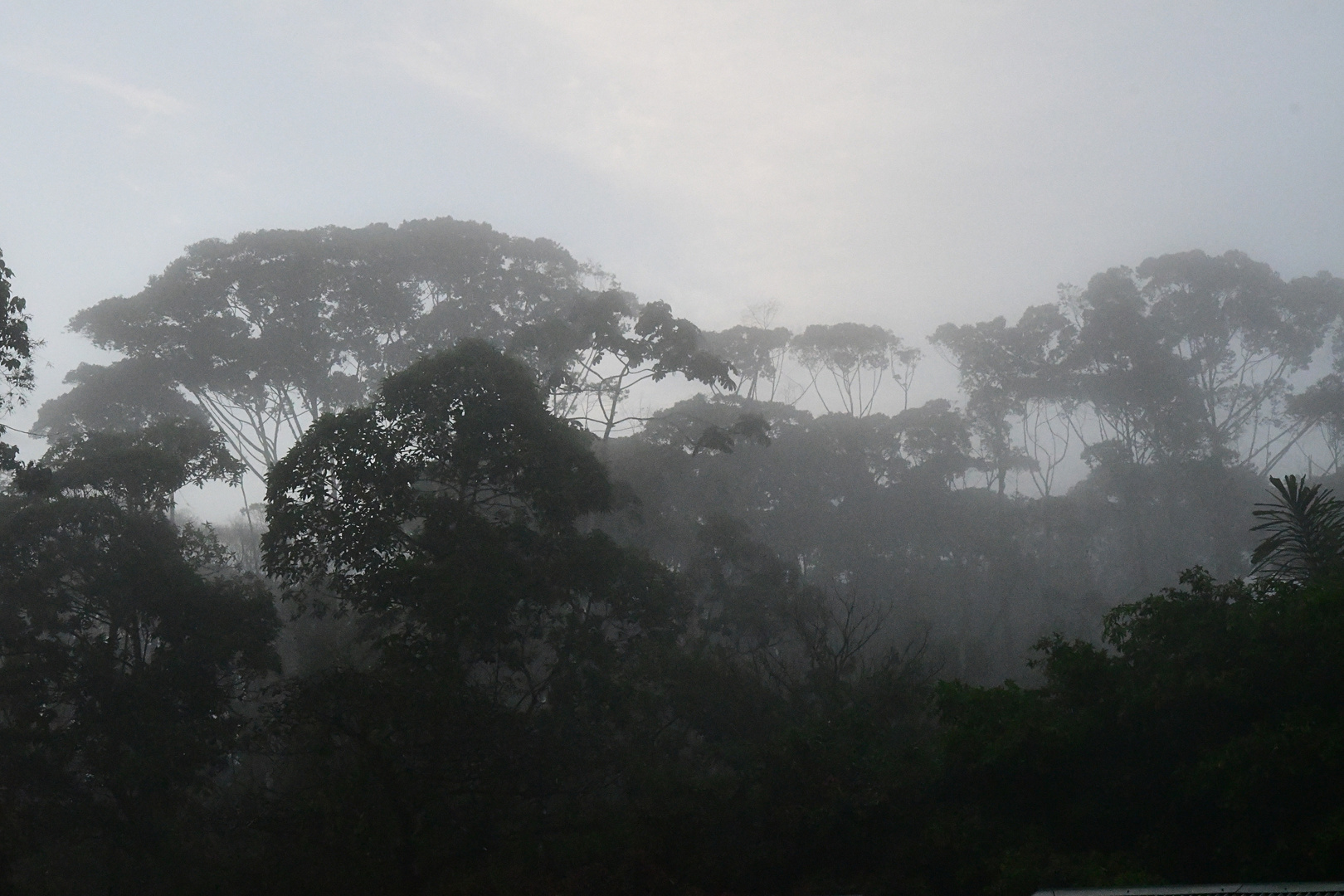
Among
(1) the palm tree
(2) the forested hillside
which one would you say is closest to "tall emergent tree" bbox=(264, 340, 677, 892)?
Answer: (2) the forested hillside

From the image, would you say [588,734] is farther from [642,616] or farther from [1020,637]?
[1020,637]

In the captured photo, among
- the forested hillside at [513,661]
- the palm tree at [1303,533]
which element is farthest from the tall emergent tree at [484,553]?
the palm tree at [1303,533]

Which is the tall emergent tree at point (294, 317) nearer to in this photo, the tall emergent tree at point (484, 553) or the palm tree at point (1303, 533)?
the tall emergent tree at point (484, 553)

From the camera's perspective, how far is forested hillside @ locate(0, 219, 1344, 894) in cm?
1002

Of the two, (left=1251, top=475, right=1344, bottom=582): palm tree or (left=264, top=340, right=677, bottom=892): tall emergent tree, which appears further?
(left=264, top=340, right=677, bottom=892): tall emergent tree

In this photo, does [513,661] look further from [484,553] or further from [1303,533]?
[1303,533]

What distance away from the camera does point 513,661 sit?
632 inches

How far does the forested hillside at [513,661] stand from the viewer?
1002 cm

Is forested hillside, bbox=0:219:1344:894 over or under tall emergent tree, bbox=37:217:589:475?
under

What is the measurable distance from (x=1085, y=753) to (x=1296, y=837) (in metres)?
2.22

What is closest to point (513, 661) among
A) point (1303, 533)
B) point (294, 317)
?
point (1303, 533)

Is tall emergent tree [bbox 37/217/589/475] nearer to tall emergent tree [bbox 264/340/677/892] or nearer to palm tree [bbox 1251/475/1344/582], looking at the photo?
tall emergent tree [bbox 264/340/677/892]

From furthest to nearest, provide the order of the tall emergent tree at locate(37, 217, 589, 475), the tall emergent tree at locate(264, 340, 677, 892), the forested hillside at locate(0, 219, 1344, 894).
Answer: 1. the tall emergent tree at locate(37, 217, 589, 475)
2. the tall emergent tree at locate(264, 340, 677, 892)
3. the forested hillside at locate(0, 219, 1344, 894)

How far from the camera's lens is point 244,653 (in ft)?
54.0
